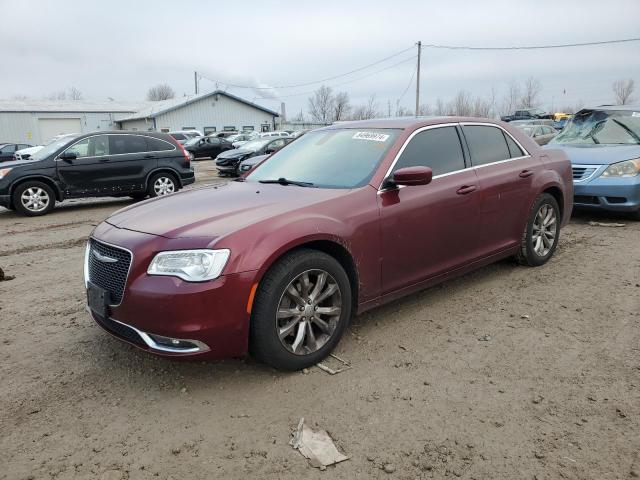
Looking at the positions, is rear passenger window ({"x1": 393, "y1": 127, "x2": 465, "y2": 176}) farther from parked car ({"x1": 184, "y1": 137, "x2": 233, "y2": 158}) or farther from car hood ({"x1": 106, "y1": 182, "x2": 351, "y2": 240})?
parked car ({"x1": 184, "y1": 137, "x2": 233, "y2": 158})

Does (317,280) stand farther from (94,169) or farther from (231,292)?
(94,169)

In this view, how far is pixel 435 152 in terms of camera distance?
4195 millimetres

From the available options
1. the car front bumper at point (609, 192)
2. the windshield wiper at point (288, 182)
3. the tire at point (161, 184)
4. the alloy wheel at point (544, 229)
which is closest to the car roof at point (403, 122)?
the windshield wiper at point (288, 182)

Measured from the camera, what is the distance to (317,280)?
3242 mm

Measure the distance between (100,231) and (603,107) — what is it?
28.1ft

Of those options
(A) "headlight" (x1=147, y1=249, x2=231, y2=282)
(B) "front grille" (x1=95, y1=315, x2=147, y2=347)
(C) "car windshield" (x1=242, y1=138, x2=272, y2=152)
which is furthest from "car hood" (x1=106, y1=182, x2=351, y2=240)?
(C) "car windshield" (x1=242, y1=138, x2=272, y2=152)

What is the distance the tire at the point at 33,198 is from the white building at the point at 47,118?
37.4 metres

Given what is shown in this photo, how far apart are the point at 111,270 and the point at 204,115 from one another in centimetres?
4462

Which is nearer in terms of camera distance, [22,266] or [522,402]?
[522,402]

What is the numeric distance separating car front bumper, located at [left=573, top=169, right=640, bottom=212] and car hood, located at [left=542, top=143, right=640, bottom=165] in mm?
179

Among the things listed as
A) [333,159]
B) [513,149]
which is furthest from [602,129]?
[333,159]

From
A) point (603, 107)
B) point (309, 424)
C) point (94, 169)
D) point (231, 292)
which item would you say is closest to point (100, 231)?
point (231, 292)

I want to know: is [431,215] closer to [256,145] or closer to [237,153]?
A: [237,153]

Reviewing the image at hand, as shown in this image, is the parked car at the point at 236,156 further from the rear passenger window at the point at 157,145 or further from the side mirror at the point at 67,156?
the side mirror at the point at 67,156
